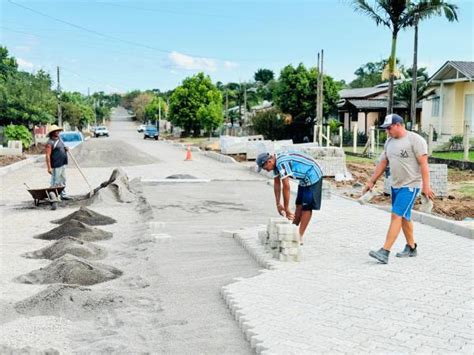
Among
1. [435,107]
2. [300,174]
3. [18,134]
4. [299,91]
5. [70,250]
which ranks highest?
[299,91]

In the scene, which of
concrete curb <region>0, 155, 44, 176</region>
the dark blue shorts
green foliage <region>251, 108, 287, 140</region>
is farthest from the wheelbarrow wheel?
green foliage <region>251, 108, 287, 140</region>

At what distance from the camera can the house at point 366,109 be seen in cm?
4425

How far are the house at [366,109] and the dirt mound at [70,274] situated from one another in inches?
1497

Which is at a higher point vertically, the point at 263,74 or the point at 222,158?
the point at 263,74

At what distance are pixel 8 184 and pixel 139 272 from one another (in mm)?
13067

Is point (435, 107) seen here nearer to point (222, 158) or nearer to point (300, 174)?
point (222, 158)

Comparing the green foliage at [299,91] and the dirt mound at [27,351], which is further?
the green foliage at [299,91]

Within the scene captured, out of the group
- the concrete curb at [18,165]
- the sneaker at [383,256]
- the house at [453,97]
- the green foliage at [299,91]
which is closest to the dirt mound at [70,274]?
the sneaker at [383,256]

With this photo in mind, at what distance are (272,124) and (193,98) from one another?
19.4 m

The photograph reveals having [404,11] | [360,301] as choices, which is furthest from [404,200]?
[404,11]

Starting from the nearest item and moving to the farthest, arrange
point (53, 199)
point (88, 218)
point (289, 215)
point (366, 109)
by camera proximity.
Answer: point (289, 215)
point (88, 218)
point (53, 199)
point (366, 109)

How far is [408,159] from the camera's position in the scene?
283 inches

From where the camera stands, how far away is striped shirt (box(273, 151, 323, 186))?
25.3ft

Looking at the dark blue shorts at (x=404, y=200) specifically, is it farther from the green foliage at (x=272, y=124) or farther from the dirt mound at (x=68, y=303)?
the green foliage at (x=272, y=124)
